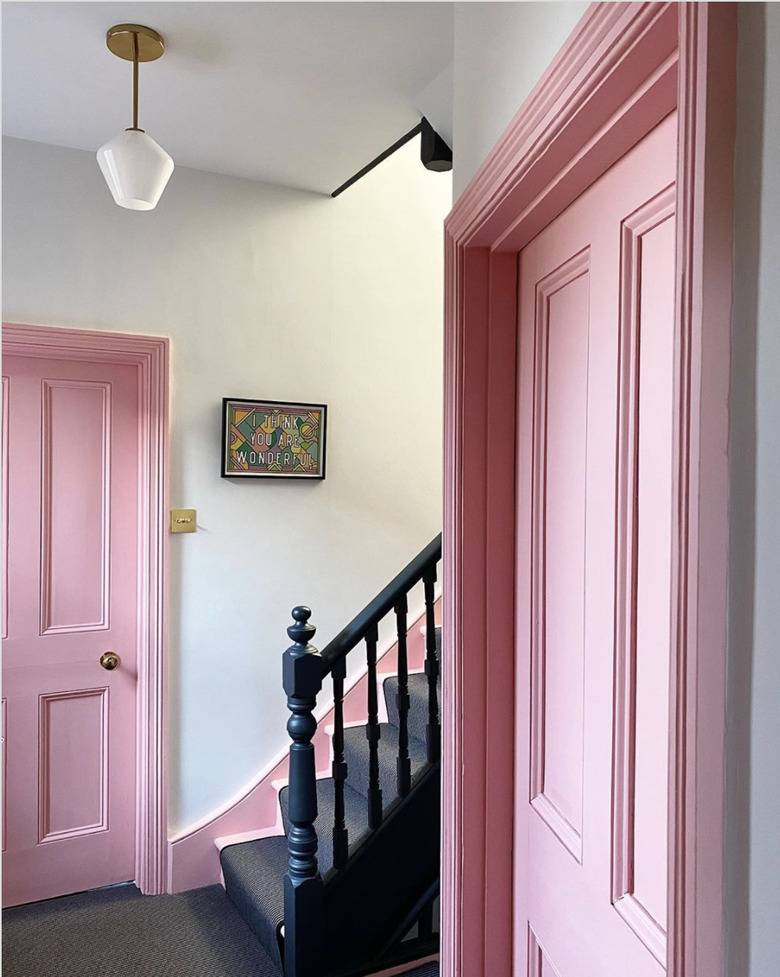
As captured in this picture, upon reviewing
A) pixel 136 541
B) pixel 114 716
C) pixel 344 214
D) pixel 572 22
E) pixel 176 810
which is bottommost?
pixel 176 810

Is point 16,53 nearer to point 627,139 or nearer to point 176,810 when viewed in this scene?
point 627,139

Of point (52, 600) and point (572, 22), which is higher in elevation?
point (572, 22)

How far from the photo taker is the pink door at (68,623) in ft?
8.84

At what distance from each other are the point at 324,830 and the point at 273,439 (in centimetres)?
144

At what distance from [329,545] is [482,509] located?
5.58 feet

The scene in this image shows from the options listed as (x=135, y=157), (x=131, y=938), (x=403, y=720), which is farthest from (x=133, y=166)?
(x=131, y=938)

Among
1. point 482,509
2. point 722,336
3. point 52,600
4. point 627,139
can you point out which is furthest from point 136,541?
point 722,336

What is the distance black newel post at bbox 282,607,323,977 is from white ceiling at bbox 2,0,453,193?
1522mm

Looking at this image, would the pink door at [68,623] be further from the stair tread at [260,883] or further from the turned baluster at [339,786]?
the turned baluster at [339,786]

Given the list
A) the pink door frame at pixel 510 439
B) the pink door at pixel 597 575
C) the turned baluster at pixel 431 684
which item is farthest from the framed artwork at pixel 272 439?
the pink door at pixel 597 575

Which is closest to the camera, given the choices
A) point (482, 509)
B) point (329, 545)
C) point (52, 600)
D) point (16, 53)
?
point (482, 509)

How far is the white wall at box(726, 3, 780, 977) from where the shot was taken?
640 mm

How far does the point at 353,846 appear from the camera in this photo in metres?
2.35

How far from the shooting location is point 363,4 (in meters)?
1.81
